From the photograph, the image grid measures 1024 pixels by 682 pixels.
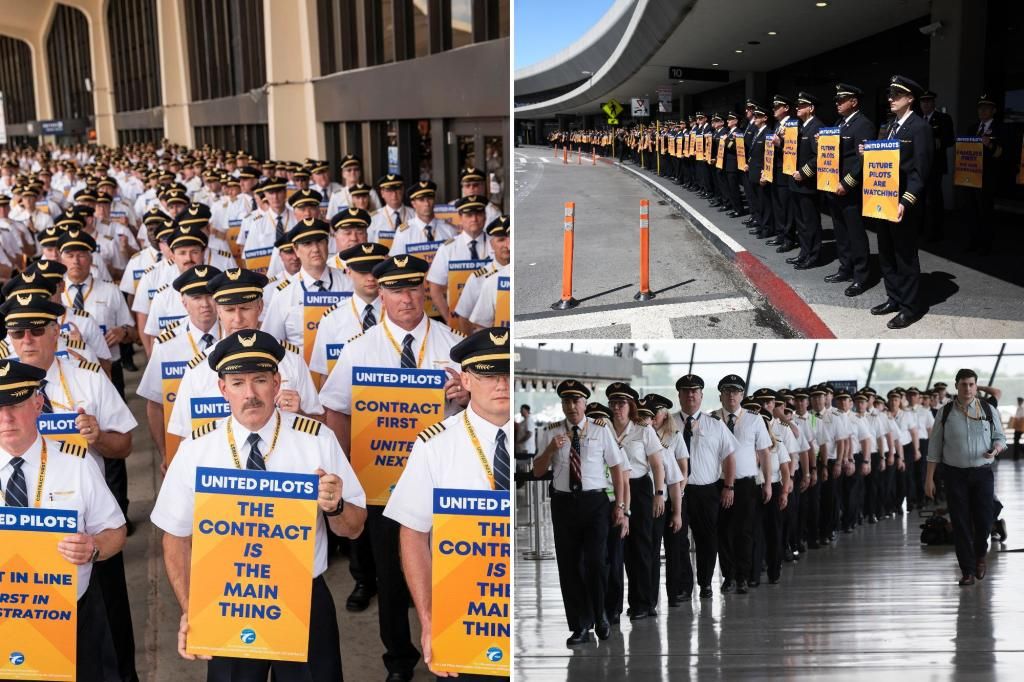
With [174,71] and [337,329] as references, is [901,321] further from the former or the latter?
[174,71]

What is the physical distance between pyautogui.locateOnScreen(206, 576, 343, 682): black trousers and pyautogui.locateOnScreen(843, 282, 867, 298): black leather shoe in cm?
340

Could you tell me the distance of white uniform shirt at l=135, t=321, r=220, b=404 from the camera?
5.95 meters

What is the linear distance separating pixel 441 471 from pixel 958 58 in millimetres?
6161

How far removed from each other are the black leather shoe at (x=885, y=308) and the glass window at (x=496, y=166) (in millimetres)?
9454

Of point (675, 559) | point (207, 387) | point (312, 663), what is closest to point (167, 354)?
point (207, 387)

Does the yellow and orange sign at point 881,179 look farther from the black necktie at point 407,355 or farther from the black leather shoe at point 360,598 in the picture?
the black leather shoe at point 360,598

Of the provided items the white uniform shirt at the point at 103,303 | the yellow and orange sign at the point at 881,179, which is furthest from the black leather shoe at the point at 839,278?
the white uniform shirt at the point at 103,303

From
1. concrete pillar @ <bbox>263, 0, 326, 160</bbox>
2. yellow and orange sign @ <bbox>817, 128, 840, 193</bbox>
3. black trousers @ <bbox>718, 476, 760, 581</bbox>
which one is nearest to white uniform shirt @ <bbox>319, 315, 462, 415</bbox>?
yellow and orange sign @ <bbox>817, 128, 840, 193</bbox>

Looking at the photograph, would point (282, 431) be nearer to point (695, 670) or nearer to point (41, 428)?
point (41, 428)

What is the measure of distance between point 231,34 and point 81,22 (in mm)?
40529

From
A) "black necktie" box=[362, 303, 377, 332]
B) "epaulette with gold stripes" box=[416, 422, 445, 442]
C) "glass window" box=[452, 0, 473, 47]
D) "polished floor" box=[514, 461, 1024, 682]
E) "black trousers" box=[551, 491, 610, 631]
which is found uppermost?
"glass window" box=[452, 0, 473, 47]

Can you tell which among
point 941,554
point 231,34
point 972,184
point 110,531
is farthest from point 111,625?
point 231,34

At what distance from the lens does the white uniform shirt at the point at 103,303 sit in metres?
7.85

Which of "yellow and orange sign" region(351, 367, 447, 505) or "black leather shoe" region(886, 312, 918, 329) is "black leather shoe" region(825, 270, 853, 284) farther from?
"yellow and orange sign" region(351, 367, 447, 505)
